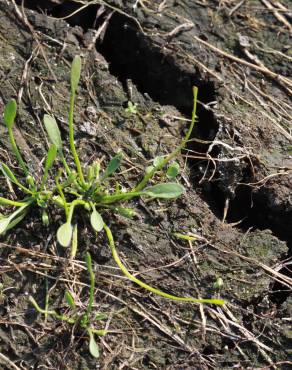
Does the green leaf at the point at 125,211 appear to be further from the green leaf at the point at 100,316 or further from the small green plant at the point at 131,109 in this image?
the small green plant at the point at 131,109

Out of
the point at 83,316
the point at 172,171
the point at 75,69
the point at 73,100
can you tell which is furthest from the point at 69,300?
the point at 75,69

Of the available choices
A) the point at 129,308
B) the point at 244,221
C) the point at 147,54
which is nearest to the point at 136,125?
the point at 147,54

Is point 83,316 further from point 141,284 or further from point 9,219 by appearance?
point 9,219

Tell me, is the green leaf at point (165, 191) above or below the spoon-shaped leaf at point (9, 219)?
above

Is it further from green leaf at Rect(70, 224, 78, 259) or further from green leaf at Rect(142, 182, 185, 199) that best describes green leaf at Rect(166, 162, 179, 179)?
green leaf at Rect(70, 224, 78, 259)

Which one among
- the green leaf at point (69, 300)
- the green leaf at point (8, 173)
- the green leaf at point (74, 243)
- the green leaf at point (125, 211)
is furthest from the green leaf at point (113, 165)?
the green leaf at point (69, 300)

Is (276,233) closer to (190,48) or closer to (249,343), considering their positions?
(249,343)
